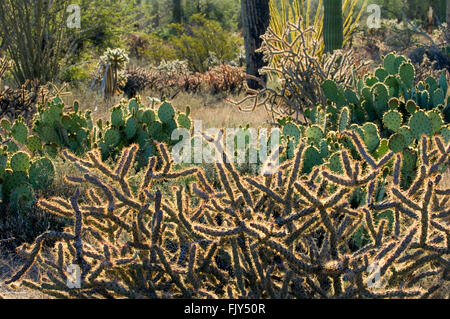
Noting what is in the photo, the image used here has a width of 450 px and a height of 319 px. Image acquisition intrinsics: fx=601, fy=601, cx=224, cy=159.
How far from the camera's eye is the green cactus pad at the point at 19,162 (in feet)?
13.8

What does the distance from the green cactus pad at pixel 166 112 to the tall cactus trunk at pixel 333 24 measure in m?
3.63

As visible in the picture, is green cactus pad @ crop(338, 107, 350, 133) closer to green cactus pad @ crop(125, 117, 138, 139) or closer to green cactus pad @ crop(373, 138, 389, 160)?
green cactus pad @ crop(373, 138, 389, 160)

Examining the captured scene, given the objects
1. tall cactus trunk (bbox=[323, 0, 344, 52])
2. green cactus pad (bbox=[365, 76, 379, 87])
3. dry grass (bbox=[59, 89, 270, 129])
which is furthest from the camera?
tall cactus trunk (bbox=[323, 0, 344, 52])

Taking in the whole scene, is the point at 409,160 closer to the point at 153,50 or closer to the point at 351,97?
the point at 351,97

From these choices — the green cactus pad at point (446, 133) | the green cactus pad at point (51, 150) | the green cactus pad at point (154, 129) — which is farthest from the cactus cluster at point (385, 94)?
the green cactus pad at point (51, 150)

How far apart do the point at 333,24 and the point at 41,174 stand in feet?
16.9

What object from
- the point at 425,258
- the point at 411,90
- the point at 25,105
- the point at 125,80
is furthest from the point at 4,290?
the point at 125,80

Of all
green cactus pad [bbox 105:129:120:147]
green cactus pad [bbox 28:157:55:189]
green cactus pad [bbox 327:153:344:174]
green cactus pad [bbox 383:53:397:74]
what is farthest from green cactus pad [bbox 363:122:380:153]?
green cactus pad [bbox 28:157:55:189]

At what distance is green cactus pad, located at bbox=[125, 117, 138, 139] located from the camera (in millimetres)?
5176

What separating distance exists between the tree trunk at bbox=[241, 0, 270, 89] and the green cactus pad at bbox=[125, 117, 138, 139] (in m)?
4.86

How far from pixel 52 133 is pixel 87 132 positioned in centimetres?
31

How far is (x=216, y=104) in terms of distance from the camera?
9578 millimetres

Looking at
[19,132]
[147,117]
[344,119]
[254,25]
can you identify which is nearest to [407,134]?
[344,119]

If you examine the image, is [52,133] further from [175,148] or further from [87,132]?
[175,148]
